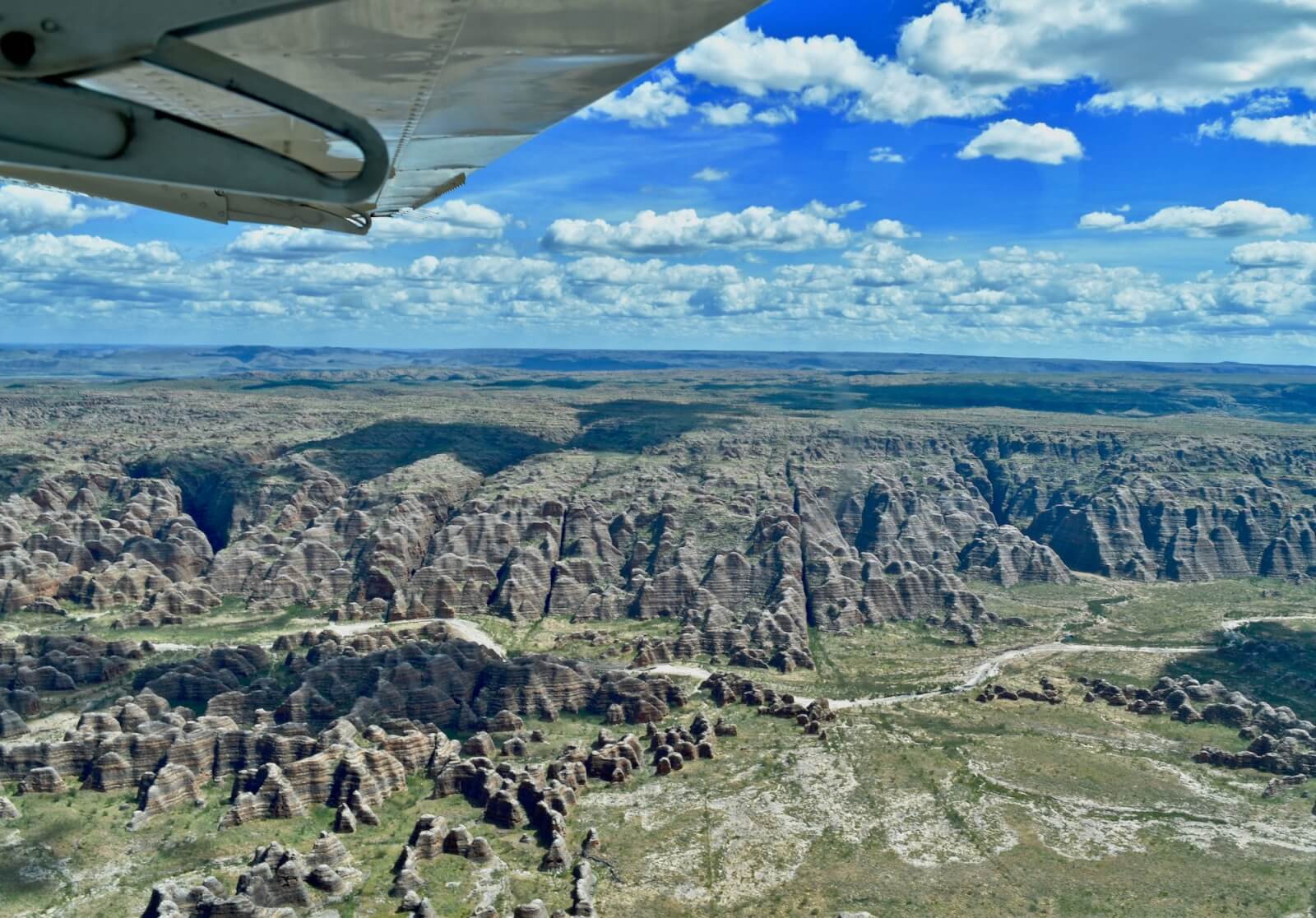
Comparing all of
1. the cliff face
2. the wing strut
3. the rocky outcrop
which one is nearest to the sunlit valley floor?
the rocky outcrop

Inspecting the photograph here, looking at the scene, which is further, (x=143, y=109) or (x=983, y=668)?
(x=983, y=668)

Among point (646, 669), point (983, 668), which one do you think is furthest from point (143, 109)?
point (983, 668)

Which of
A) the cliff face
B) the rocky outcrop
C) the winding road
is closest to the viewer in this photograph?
the rocky outcrop

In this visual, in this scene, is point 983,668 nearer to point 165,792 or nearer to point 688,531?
point 688,531

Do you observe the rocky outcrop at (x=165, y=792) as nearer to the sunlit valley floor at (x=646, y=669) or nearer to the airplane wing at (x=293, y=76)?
the sunlit valley floor at (x=646, y=669)

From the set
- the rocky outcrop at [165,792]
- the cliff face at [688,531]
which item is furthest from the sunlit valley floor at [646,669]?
the cliff face at [688,531]

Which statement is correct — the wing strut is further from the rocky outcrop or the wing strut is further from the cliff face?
the cliff face

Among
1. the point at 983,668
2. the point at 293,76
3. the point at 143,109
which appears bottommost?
the point at 983,668

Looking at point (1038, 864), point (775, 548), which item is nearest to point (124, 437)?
point (775, 548)
